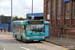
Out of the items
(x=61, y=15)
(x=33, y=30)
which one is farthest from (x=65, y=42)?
(x=61, y=15)

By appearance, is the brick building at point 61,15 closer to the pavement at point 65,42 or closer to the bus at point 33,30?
the pavement at point 65,42

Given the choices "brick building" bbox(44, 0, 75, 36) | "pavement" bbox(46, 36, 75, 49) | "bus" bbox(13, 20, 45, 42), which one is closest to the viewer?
"pavement" bbox(46, 36, 75, 49)

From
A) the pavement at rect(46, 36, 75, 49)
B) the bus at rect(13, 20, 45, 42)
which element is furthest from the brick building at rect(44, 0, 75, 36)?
the bus at rect(13, 20, 45, 42)

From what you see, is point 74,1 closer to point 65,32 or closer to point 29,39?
point 65,32

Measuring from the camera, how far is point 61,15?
108ft

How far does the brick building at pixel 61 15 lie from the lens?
30.8m

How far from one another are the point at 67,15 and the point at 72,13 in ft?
5.13

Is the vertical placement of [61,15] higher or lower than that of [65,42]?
higher

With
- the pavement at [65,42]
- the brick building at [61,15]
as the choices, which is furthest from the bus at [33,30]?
the brick building at [61,15]

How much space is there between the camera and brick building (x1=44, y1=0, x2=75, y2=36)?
30772 mm

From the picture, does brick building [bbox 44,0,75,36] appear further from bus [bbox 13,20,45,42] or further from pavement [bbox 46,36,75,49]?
bus [bbox 13,20,45,42]

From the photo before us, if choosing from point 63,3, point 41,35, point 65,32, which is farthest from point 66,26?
point 41,35

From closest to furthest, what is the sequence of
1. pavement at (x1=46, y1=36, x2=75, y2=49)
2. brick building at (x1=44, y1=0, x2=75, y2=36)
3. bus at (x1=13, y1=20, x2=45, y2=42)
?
1. pavement at (x1=46, y1=36, x2=75, y2=49)
2. bus at (x1=13, y1=20, x2=45, y2=42)
3. brick building at (x1=44, y1=0, x2=75, y2=36)

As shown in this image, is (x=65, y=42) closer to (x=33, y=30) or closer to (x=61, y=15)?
(x=33, y=30)
